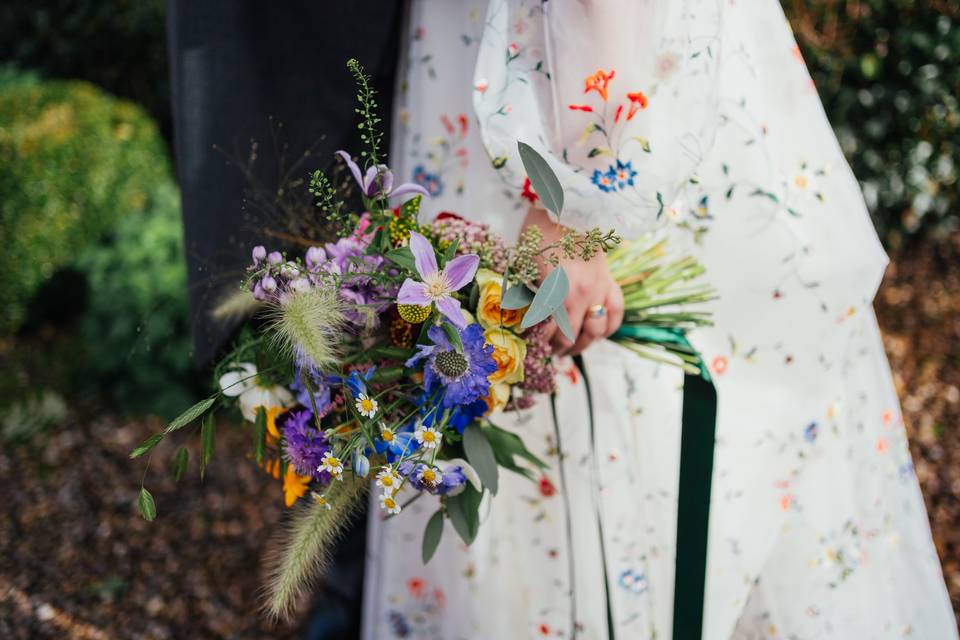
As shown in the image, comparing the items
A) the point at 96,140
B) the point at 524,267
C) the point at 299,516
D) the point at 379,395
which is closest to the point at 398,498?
the point at 299,516

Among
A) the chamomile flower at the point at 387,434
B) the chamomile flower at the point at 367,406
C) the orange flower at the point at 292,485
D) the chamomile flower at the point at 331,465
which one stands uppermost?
the chamomile flower at the point at 367,406

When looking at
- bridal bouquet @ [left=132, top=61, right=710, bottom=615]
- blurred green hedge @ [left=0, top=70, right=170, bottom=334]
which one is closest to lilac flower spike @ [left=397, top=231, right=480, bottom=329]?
bridal bouquet @ [left=132, top=61, right=710, bottom=615]

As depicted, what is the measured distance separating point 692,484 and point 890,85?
2.78 metres

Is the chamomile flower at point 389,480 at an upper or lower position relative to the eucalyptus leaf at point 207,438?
upper

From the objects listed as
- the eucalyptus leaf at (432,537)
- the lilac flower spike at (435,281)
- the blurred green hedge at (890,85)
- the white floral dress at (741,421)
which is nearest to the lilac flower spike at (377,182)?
the lilac flower spike at (435,281)

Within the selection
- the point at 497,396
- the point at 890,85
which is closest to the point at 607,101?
the point at 497,396

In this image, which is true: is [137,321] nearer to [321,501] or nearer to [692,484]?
[321,501]

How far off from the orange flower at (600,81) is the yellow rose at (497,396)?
0.40 m

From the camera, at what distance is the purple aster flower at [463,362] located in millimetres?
905

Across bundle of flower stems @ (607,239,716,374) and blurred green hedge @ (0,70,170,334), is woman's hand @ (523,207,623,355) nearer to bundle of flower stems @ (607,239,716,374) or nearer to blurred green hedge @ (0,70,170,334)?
bundle of flower stems @ (607,239,716,374)

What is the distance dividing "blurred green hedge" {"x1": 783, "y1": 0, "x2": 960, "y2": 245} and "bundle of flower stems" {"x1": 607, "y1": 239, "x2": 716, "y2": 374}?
2.43 metres

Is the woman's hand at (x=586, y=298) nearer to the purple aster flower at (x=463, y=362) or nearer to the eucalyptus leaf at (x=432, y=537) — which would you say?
the purple aster flower at (x=463, y=362)

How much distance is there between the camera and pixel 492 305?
3.18ft

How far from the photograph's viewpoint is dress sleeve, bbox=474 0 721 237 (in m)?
1.01
